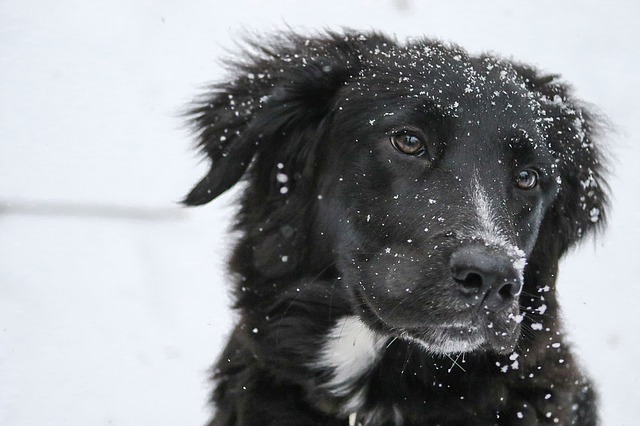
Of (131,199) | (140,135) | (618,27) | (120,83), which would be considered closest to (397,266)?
(131,199)

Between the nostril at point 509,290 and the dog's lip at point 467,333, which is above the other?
the nostril at point 509,290

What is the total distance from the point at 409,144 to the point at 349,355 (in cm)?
93

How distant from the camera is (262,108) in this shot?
3.37m

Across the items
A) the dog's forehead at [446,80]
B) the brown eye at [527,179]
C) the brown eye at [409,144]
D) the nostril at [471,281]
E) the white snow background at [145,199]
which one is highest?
the dog's forehead at [446,80]

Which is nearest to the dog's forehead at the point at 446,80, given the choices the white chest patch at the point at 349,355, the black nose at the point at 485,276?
the black nose at the point at 485,276

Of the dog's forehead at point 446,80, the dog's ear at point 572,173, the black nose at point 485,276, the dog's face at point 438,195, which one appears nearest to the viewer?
the black nose at point 485,276

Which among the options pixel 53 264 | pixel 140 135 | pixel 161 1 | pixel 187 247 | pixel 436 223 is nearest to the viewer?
pixel 436 223

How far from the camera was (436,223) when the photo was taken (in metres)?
2.88

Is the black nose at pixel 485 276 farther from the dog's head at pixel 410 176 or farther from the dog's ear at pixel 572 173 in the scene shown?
the dog's ear at pixel 572 173

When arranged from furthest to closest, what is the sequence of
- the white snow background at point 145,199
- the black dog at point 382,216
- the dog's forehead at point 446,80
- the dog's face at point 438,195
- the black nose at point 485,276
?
the white snow background at point 145,199 < the dog's forehead at point 446,80 < the black dog at point 382,216 < the dog's face at point 438,195 < the black nose at point 485,276

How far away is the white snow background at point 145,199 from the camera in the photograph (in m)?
4.54

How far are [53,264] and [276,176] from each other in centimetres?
233

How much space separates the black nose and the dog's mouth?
7 centimetres

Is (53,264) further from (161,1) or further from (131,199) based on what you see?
(161,1)
